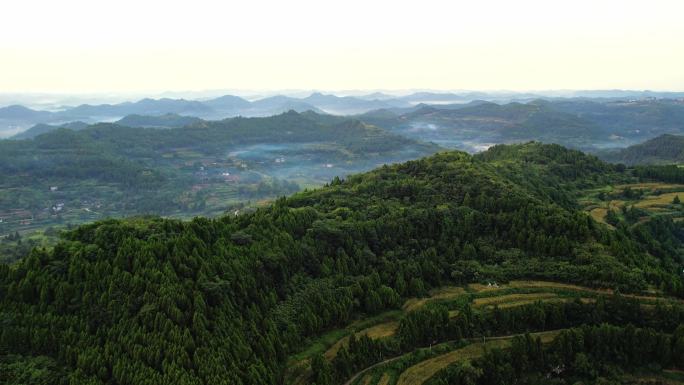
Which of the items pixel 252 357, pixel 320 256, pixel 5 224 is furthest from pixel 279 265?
pixel 5 224

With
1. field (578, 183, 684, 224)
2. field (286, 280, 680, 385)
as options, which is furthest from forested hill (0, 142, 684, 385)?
field (578, 183, 684, 224)

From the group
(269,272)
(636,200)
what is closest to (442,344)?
(269,272)

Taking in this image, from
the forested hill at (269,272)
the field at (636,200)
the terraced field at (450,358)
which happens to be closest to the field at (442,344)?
the terraced field at (450,358)

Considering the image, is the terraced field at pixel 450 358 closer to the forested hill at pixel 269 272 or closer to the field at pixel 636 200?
the forested hill at pixel 269 272

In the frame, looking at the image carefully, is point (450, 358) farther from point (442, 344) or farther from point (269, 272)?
point (269, 272)

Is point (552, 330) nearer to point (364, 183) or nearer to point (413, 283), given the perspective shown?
point (413, 283)
